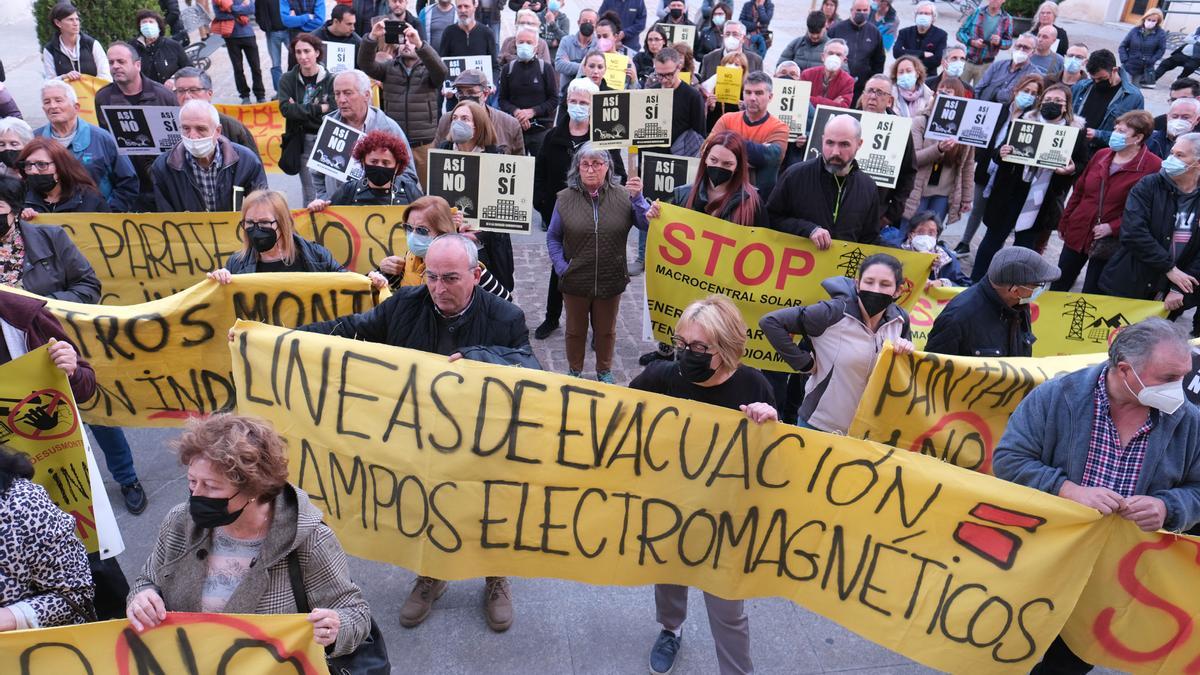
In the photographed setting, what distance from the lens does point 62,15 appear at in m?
9.09

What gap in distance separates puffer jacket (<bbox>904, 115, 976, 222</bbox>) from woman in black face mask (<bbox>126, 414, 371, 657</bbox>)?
6.86 meters

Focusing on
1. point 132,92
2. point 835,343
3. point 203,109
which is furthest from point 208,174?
point 835,343

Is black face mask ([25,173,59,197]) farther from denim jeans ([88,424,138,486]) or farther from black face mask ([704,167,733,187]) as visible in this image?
black face mask ([704,167,733,187])

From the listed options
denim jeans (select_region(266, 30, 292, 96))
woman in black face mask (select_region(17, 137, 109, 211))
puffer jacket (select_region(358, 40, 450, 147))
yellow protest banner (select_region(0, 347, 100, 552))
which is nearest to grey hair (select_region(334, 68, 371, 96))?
puffer jacket (select_region(358, 40, 450, 147))

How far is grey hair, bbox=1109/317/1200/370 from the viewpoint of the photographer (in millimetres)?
3146

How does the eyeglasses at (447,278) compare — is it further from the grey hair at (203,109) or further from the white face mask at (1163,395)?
the grey hair at (203,109)

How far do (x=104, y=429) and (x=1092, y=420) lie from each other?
4891mm

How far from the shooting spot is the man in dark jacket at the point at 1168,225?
634 cm

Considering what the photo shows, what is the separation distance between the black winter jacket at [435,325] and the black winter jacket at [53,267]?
1535 millimetres

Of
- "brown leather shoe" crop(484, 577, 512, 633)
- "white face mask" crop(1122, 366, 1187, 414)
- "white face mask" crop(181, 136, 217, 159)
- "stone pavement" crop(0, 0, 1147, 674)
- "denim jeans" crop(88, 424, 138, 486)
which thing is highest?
"white face mask" crop(181, 136, 217, 159)

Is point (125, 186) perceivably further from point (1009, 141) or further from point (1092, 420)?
point (1009, 141)

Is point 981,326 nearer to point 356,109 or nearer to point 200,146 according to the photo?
point 356,109

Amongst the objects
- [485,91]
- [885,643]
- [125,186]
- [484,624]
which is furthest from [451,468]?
[485,91]

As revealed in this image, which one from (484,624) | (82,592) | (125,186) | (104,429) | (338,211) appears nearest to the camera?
(82,592)
